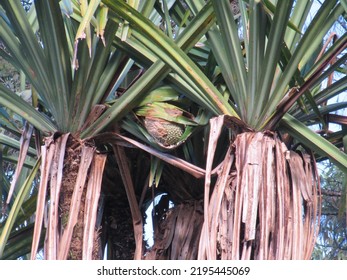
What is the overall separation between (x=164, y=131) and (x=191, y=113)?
0.27 m

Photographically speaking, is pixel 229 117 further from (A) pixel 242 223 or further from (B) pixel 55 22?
(B) pixel 55 22

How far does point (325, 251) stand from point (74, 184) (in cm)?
315

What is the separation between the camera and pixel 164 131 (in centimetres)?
245

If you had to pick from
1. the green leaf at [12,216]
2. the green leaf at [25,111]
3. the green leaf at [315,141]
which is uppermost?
the green leaf at [25,111]

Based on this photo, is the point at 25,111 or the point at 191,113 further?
the point at 191,113

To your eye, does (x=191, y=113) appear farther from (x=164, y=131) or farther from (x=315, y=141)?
(x=315, y=141)

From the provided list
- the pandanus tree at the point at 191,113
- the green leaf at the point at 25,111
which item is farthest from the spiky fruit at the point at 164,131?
the green leaf at the point at 25,111

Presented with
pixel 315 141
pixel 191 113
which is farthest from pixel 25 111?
pixel 315 141

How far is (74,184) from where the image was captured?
248cm

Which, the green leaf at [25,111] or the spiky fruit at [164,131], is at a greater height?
the green leaf at [25,111]

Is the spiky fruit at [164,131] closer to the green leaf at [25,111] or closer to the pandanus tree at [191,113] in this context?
the pandanus tree at [191,113]

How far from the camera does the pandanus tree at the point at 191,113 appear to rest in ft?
7.49

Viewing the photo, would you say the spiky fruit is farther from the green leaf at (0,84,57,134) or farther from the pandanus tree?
the green leaf at (0,84,57,134)

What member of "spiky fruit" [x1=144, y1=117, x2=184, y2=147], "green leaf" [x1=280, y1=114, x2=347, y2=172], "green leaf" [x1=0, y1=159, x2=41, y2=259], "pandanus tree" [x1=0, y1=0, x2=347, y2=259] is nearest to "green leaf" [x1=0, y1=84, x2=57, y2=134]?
"pandanus tree" [x1=0, y1=0, x2=347, y2=259]
